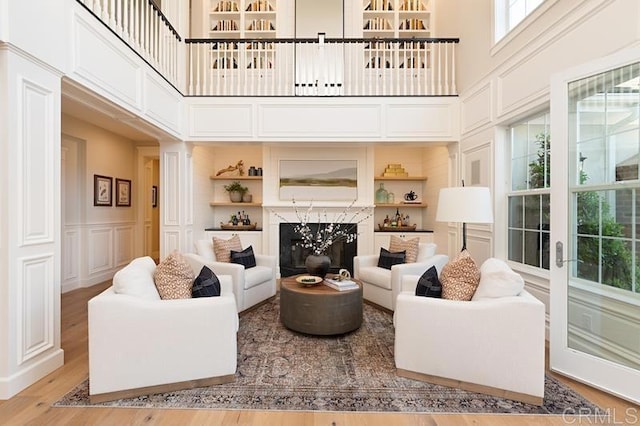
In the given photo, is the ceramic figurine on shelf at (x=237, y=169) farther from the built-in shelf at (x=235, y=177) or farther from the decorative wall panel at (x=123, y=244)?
the decorative wall panel at (x=123, y=244)

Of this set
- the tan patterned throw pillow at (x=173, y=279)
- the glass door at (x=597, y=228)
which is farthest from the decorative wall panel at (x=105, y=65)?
the glass door at (x=597, y=228)

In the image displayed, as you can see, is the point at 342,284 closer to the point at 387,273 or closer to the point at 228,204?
the point at 387,273

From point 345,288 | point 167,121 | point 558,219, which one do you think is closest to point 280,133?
point 167,121

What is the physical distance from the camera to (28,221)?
85.7 inches

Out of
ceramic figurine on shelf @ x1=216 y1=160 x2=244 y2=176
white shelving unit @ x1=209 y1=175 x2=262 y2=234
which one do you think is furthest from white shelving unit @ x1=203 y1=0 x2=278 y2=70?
white shelving unit @ x1=209 y1=175 x2=262 y2=234

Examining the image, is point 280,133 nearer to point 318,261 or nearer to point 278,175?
point 278,175

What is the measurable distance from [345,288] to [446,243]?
2.69m

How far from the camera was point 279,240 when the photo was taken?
558 centimetres

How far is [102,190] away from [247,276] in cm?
323

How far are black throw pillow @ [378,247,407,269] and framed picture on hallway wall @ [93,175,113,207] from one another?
4442 mm

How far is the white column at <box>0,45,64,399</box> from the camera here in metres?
2.04

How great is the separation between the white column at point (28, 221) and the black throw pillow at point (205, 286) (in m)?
1.05

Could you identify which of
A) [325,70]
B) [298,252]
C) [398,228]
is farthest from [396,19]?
[298,252]

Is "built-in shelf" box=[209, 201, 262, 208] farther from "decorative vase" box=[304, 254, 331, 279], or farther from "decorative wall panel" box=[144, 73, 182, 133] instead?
"decorative vase" box=[304, 254, 331, 279]
